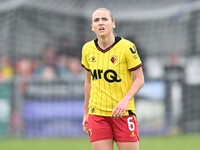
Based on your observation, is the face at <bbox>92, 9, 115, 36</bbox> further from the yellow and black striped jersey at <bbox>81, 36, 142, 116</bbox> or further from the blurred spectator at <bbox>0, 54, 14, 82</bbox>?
the blurred spectator at <bbox>0, 54, 14, 82</bbox>

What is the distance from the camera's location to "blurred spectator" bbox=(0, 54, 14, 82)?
17.5 m

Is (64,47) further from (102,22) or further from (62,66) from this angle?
(102,22)

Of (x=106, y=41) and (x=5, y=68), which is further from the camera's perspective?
(x=5, y=68)

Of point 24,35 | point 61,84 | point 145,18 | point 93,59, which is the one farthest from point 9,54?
point 93,59

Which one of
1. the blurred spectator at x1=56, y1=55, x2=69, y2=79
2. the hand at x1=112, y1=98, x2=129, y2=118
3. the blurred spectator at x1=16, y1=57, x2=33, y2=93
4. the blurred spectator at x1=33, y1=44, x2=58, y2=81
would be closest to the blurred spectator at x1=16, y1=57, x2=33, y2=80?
the blurred spectator at x1=16, y1=57, x2=33, y2=93

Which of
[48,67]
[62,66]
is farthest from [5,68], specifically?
[62,66]

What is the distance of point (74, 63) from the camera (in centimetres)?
1802

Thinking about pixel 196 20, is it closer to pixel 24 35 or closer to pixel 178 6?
pixel 178 6

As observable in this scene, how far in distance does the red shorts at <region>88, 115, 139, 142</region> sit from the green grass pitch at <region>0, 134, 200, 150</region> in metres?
5.67

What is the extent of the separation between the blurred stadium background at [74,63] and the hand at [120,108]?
30.8ft

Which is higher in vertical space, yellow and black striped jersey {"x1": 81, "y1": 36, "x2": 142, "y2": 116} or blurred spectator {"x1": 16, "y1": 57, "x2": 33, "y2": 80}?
blurred spectator {"x1": 16, "y1": 57, "x2": 33, "y2": 80}

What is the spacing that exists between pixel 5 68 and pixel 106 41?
10718 millimetres

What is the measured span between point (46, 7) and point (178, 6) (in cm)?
346

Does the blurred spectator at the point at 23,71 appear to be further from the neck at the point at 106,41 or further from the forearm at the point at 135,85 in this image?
the forearm at the point at 135,85
